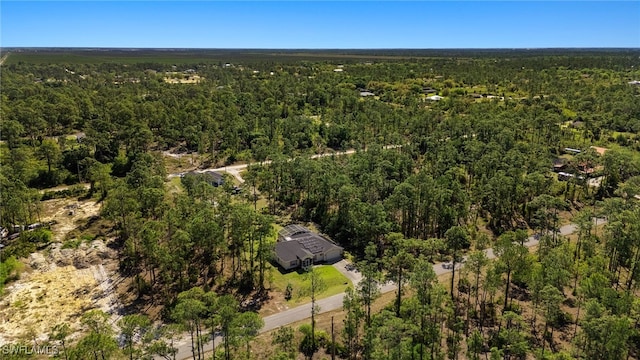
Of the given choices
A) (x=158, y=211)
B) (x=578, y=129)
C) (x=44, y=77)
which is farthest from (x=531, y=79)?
(x=44, y=77)

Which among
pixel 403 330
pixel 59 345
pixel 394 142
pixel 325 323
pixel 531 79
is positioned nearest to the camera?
pixel 403 330

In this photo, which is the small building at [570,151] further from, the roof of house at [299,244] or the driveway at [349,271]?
the driveway at [349,271]

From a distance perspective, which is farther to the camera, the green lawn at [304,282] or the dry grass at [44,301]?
the green lawn at [304,282]

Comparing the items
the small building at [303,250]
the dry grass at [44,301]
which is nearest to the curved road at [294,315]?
the small building at [303,250]

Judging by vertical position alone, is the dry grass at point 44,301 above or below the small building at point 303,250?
below

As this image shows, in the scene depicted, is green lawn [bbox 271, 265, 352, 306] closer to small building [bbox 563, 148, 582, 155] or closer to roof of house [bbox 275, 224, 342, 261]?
roof of house [bbox 275, 224, 342, 261]

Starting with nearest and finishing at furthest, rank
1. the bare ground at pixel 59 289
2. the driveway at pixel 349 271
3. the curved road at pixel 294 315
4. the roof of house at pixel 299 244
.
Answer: the curved road at pixel 294 315 < the bare ground at pixel 59 289 < the driveway at pixel 349 271 < the roof of house at pixel 299 244

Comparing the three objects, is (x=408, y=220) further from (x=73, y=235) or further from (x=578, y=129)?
(x=578, y=129)
